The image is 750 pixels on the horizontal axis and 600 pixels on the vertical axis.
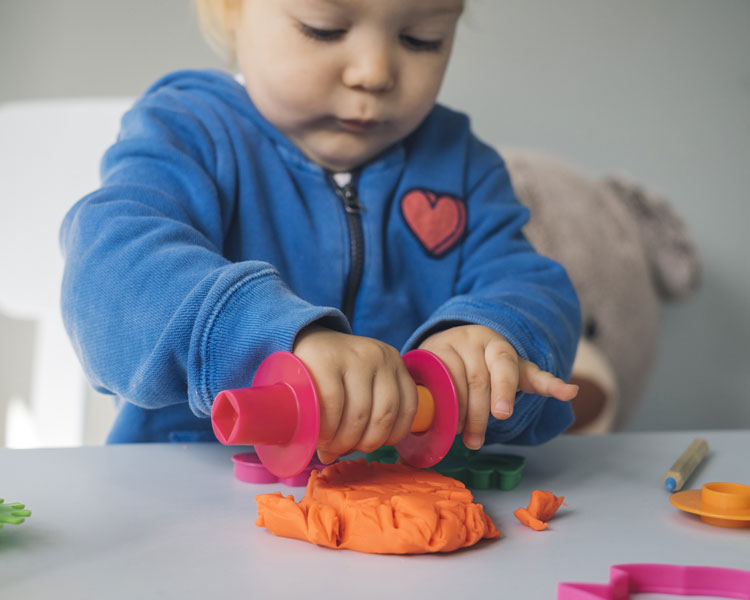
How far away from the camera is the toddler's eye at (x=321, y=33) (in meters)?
0.64

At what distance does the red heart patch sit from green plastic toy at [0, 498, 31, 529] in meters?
0.45

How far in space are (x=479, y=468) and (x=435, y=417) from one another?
0.28 ft

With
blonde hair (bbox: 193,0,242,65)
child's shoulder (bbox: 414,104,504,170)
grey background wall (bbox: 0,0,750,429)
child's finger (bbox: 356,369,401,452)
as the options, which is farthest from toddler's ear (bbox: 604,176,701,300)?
child's finger (bbox: 356,369,401,452)

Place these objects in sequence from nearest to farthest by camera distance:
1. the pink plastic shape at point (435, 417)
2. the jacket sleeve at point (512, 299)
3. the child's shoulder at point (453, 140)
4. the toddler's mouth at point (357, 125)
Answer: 1. the pink plastic shape at point (435, 417)
2. the jacket sleeve at point (512, 299)
3. the toddler's mouth at point (357, 125)
4. the child's shoulder at point (453, 140)

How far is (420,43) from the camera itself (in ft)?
2.20

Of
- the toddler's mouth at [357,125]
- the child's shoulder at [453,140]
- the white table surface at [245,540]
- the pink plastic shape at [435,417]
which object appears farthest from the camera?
the child's shoulder at [453,140]

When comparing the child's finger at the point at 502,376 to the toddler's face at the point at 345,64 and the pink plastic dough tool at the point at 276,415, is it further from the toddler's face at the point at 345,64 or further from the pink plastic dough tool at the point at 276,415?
the toddler's face at the point at 345,64

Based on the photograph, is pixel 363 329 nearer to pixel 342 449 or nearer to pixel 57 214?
pixel 342 449

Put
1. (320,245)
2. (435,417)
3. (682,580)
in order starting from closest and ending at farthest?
1. (682,580)
2. (435,417)
3. (320,245)

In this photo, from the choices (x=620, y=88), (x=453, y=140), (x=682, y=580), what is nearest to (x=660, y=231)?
(x=620, y=88)

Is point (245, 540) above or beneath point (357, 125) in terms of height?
beneath

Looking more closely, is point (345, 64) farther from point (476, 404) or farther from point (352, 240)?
point (476, 404)

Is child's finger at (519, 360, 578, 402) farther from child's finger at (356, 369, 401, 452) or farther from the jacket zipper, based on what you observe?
the jacket zipper

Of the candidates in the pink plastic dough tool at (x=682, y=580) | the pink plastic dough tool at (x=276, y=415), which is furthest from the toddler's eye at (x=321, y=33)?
the pink plastic dough tool at (x=682, y=580)
